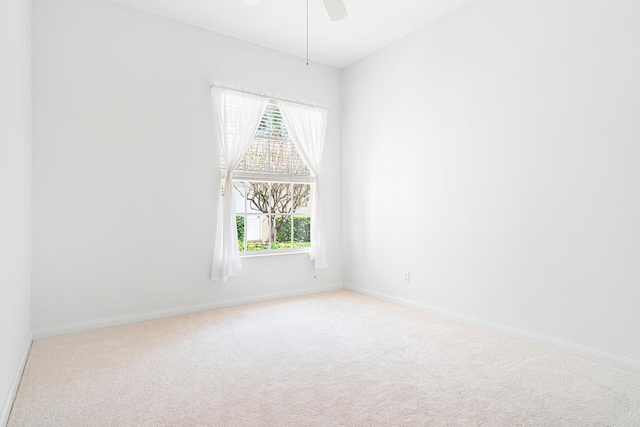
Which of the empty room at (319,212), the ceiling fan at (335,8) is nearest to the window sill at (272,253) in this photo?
the empty room at (319,212)

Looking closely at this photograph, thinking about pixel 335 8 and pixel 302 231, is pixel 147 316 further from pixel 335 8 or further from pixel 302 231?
pixel 335 8

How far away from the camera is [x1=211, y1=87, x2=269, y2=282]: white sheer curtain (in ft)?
12.8

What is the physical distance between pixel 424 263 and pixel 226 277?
82.4 inches

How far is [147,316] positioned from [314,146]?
105 inches

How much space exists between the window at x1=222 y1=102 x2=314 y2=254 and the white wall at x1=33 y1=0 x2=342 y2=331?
11.5 inches

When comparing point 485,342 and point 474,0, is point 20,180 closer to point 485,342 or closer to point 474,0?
point 485,342

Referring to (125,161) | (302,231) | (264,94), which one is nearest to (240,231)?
(302,231)

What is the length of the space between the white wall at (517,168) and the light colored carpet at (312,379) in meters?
0.44

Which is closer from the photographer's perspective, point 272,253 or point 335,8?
point 335,8

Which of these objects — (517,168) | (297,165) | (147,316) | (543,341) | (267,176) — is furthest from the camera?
(297,165)

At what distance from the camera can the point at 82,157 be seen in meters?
3.26

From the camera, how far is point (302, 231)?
474 cm

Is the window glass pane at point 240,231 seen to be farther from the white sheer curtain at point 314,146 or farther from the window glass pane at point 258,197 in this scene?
the white sheer curtain at point 314,146

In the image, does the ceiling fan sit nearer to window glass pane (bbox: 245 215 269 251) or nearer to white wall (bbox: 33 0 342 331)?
white wall (bbox: 33 0 342 331)
